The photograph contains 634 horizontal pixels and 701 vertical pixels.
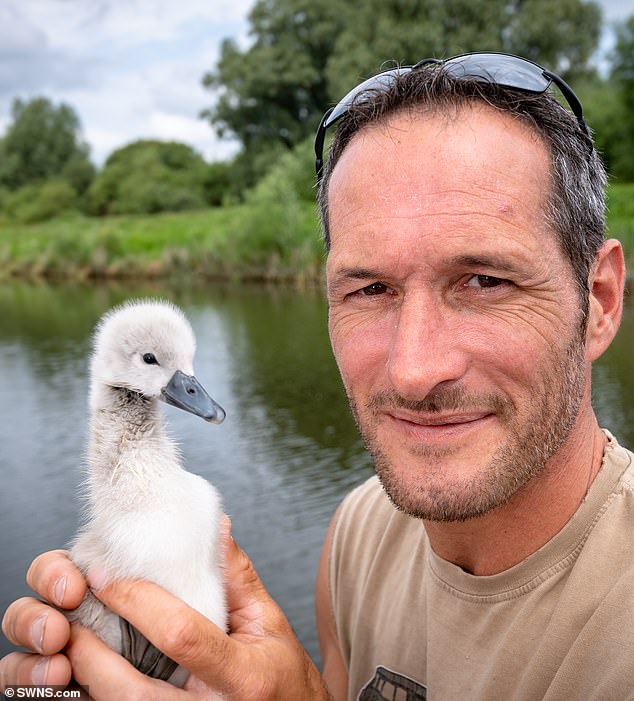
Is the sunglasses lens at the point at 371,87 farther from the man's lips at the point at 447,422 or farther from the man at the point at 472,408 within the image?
the man's lips at the point at 447,422

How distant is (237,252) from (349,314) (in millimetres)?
25233

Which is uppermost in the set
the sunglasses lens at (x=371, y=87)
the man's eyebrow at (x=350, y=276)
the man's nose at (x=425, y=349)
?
the sunglasses lens at (x=371, y=87)

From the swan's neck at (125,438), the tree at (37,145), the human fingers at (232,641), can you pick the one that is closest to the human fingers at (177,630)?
the human fingers at (232,641)

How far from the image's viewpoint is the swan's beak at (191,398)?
2.28 meters

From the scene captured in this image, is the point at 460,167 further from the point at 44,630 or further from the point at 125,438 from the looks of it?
the point at 44,630

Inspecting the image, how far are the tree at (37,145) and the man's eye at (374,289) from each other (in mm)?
53873

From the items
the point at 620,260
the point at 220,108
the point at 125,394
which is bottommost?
the point at 125,394

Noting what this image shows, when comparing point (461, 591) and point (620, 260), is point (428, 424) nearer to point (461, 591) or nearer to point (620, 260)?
point (461, 591)

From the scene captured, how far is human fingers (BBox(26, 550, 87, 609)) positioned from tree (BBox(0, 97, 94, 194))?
176ft

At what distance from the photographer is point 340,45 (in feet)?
115

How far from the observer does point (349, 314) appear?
76.9 inches

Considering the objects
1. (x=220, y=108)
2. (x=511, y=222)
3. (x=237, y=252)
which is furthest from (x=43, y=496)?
(x=220, y=108)

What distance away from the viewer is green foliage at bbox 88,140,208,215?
3944 cm

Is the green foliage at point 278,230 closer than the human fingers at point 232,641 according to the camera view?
No
